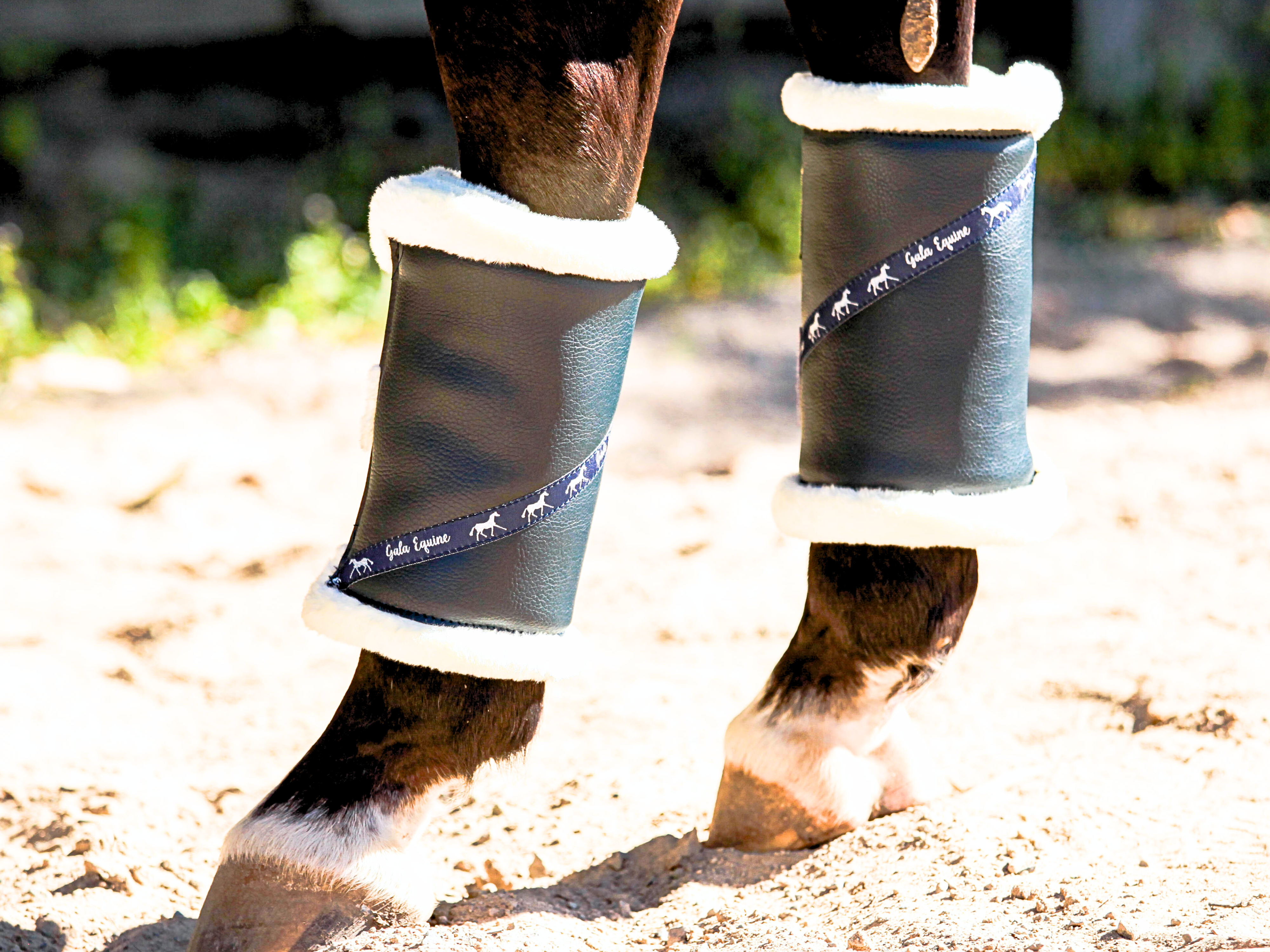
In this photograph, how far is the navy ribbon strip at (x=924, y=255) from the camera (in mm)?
1127

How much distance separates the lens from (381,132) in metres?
4.67

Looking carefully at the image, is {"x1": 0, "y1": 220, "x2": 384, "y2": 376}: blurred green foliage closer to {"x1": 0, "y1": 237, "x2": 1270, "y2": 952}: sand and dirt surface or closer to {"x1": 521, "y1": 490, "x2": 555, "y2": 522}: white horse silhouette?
{"x1": 0, "y1": 237, "x2": 1270, "y2": 952}: sand and dirt surface

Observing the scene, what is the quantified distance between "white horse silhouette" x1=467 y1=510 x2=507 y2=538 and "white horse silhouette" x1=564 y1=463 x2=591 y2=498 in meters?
0.05

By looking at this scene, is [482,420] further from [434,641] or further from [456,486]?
[434,641]

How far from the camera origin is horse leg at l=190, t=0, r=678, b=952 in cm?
94

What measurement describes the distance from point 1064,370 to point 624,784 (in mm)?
2013

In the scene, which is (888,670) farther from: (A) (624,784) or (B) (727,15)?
(B) (727,15)

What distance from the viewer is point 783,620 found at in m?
1.91

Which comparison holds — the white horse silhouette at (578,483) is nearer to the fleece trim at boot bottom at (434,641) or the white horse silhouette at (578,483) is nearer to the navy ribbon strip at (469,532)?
the navy ribbon strip at (469,532)

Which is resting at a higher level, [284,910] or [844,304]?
[844,304]

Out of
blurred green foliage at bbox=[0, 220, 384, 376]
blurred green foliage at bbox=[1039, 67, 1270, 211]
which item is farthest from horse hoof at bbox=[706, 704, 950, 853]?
blurred green foliage at bbox=[1039, 67, 1270, 211]

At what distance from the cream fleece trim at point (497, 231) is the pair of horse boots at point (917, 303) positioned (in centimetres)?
23

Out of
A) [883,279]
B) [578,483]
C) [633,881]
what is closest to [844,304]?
[883,279]

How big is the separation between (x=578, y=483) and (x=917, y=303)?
330mm
